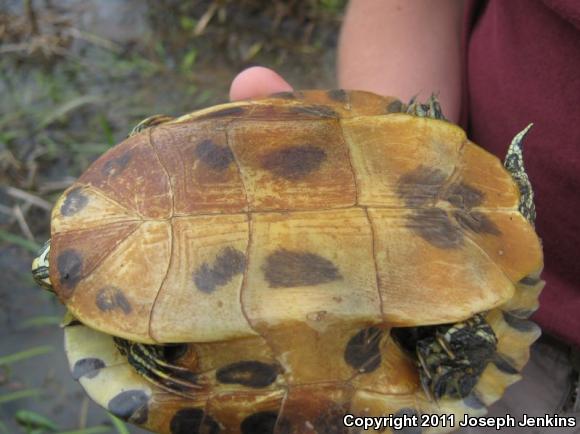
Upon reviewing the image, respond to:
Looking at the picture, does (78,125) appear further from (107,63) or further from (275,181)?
(275,181)

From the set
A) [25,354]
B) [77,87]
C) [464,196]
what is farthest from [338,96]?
[77,87]

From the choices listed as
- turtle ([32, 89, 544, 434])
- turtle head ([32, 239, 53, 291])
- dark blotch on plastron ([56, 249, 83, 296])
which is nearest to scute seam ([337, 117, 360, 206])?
turtle ([32, 89, 544, 434])

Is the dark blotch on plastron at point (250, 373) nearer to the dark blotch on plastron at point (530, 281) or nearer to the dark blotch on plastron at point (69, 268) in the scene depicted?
the dark blotch on plastron at point (69, 268)

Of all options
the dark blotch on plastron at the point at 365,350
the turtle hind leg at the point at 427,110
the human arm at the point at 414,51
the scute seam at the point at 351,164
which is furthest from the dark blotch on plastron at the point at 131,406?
the human arm at the point at 414,51

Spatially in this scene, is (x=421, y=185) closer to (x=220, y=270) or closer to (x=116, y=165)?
(x=220, y=270)

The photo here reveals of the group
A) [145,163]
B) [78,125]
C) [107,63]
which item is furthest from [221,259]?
[107,63]

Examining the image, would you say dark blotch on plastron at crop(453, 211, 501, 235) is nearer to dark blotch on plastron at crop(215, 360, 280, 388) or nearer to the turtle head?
dark blotch on plastron at crop(215, 360, 280, 388)
